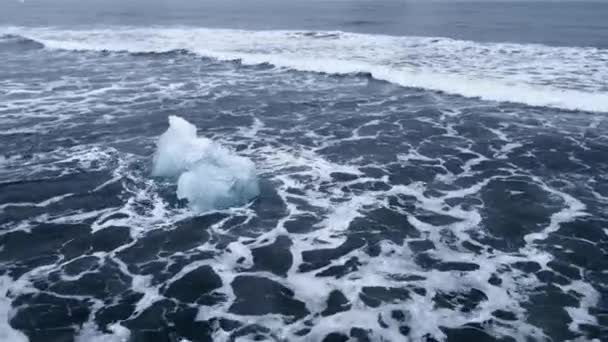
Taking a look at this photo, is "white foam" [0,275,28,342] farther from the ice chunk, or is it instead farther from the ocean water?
the ice chunk

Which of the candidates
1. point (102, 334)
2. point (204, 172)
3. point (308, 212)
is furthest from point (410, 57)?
point (102, 334)

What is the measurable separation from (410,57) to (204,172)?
73.9ft

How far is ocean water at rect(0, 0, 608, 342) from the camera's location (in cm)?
699

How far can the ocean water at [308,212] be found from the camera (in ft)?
22.9

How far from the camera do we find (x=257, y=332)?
6637 mm

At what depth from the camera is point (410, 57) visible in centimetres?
2925

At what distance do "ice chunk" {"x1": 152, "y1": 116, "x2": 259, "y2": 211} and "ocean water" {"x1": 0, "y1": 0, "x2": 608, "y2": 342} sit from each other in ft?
0.17

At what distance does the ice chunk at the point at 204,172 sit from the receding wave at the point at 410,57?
528 inches

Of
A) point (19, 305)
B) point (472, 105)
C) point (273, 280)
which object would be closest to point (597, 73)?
point (472, 105)

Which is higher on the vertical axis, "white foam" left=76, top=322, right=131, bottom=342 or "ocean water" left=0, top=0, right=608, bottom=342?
"ocean water" left=0, top=0, right=608, bottom=342

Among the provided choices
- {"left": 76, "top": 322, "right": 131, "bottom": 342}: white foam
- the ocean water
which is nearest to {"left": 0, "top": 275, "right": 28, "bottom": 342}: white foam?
the ocean water

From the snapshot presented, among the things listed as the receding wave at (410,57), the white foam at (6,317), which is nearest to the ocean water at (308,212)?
the white foam at (6,317)

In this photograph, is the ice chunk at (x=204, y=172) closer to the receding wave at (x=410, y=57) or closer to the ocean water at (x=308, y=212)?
the ocean water at (x=308, y=212)

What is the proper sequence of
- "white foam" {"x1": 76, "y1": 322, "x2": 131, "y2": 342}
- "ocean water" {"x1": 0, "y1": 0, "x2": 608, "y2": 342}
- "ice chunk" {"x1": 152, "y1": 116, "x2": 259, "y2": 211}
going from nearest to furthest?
"white foam" {"x1": 76, "y1": 322, "x2": 131, "y2": 342}, "ocean water" {"x1": 0, "y1": 0, "x2": 608, "y2": 342}, "ice chunk" {"x1": 152, "y1": 116, "x2": 259, "y2": 211}
